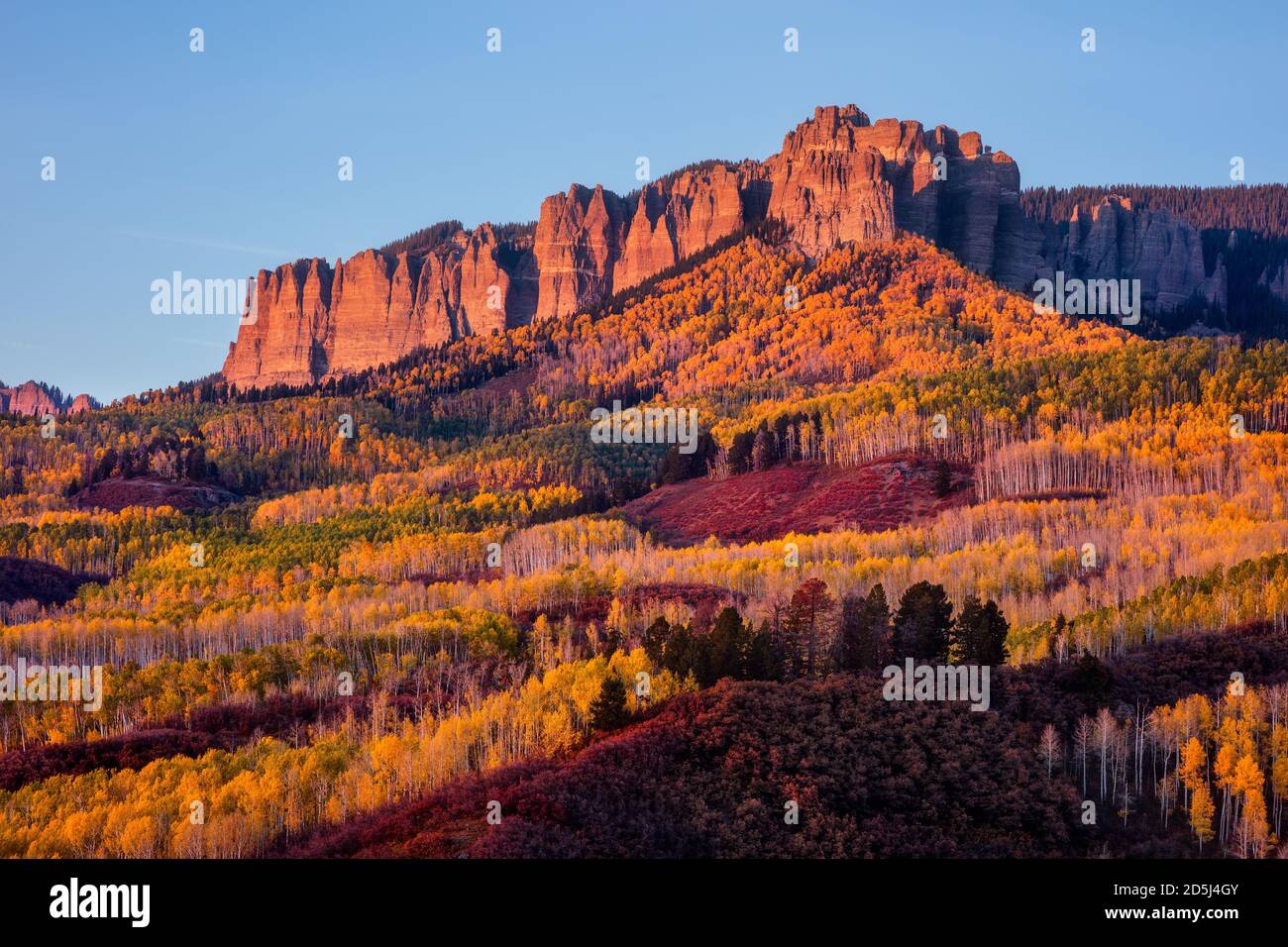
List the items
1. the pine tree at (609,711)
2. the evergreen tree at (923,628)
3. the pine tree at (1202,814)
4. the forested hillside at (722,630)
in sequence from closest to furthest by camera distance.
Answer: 1. the pine tree at (1202,814)
2. the forested hillside at (722,630)
3. the pine tree at (609,711)
4. the evergreen tree at (923,628)

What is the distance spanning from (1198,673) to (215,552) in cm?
10976

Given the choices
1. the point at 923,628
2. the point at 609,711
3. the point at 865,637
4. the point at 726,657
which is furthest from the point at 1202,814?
the point at 865,637

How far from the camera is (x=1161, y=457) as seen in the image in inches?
5064

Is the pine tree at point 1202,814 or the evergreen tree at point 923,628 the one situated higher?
the evergreen tree at point 923,628

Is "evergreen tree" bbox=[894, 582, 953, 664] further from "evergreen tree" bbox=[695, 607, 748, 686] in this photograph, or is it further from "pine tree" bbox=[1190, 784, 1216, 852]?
"pine tree" bbox=[1190, 784, 1216, 852]

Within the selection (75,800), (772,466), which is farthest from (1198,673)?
(772,466)

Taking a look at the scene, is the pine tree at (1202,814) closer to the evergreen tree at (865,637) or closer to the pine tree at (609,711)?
the evergreen tree at (865,637)

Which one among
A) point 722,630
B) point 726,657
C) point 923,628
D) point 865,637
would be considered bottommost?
point 726,657

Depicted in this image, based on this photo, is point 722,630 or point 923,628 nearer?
point 722,630

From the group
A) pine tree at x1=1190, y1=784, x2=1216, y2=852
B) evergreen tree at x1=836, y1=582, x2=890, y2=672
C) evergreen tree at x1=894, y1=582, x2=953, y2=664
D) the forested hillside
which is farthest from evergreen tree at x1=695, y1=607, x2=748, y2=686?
pine tree at x1=1190, y1=784, x2=1216, y2=852

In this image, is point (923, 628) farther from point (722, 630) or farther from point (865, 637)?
point (722, 630)

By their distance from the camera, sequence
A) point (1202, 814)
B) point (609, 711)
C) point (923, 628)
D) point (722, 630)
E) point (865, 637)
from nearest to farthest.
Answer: point (1202, 814) → point (609, 711) → point (722, 630) → point (923, 628) → point (865, 637)

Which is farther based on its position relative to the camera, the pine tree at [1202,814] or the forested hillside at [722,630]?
the forested hillside at [722,630]

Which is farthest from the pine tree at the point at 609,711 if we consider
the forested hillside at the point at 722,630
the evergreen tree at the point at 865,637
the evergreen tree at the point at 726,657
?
the evergreen tree at the point at 865,637
